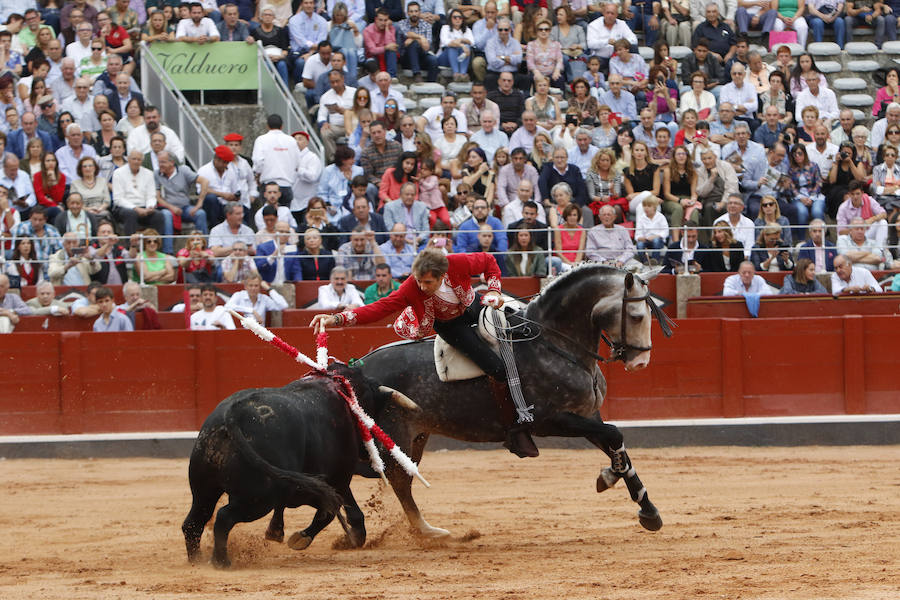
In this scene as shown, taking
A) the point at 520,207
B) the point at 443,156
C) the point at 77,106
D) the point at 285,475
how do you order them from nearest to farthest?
the point at 285,475 → the point at 520,207 → the point at 443,156 → the point at 77,106

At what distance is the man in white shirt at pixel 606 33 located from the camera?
1744 centimetres

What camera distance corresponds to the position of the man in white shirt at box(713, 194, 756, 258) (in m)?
13.9

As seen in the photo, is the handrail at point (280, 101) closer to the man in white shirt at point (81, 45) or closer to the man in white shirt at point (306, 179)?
the man in white shirt at point (306, 179)

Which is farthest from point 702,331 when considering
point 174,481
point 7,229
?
point 7,229

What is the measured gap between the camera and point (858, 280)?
13555mm

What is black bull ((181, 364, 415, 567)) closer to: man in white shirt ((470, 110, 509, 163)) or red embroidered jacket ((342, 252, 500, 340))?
red embroidered jacket ((342, 252, 500, 340))

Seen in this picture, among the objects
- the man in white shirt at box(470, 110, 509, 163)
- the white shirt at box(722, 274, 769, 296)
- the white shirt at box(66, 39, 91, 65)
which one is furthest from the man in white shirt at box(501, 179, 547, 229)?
the white shirt at box(66, 39, 91, 65)

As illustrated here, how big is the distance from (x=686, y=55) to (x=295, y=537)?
1245 cm

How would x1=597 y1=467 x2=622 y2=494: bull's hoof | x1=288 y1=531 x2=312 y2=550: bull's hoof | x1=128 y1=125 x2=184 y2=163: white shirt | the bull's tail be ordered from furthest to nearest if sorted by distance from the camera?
x1=128 y1=125 x2=184 y2=163: white shirt < x1=597 y1=467 x2=622 y2=494: bull's hoof < x1=288 y1=531 x2=312 y2=550: bull's hoof < the bull's tail

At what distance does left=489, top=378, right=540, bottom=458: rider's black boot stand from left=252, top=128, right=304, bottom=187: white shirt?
777 centimetres

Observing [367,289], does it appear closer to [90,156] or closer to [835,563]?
[90,156]

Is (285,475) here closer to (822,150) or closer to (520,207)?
(520,207)

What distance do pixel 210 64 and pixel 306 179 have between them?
3.05m

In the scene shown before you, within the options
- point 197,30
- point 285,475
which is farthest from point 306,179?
point 285,475
